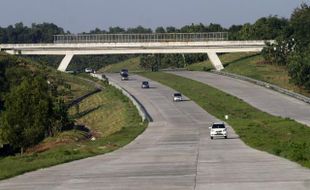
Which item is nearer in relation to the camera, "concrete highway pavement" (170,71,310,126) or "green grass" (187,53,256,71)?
"concrete highway pavement" (170,71,310,126)

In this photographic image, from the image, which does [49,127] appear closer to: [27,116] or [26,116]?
[27,116]

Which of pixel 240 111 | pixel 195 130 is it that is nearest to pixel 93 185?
pixel 195 130

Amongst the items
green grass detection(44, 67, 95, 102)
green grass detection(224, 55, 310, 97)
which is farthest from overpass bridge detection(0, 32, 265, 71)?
green grass detection(44, 67, 95, 102)

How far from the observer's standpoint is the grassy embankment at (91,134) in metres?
40.0

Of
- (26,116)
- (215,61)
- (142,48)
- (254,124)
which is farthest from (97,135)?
(215,61)

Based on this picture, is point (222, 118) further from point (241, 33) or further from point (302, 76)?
point (241, 33)

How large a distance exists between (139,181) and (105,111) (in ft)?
240

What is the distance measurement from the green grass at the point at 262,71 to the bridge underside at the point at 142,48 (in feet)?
8.51

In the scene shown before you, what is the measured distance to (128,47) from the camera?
153 meters

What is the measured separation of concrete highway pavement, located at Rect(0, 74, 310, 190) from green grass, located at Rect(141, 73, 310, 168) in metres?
0.94

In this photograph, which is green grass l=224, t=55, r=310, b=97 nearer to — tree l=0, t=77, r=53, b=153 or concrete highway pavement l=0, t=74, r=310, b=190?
tree l=0, t=77, r=53, b=153

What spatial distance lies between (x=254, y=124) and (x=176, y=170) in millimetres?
43579

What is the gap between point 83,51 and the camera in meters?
156

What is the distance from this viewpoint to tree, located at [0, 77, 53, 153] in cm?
6375
